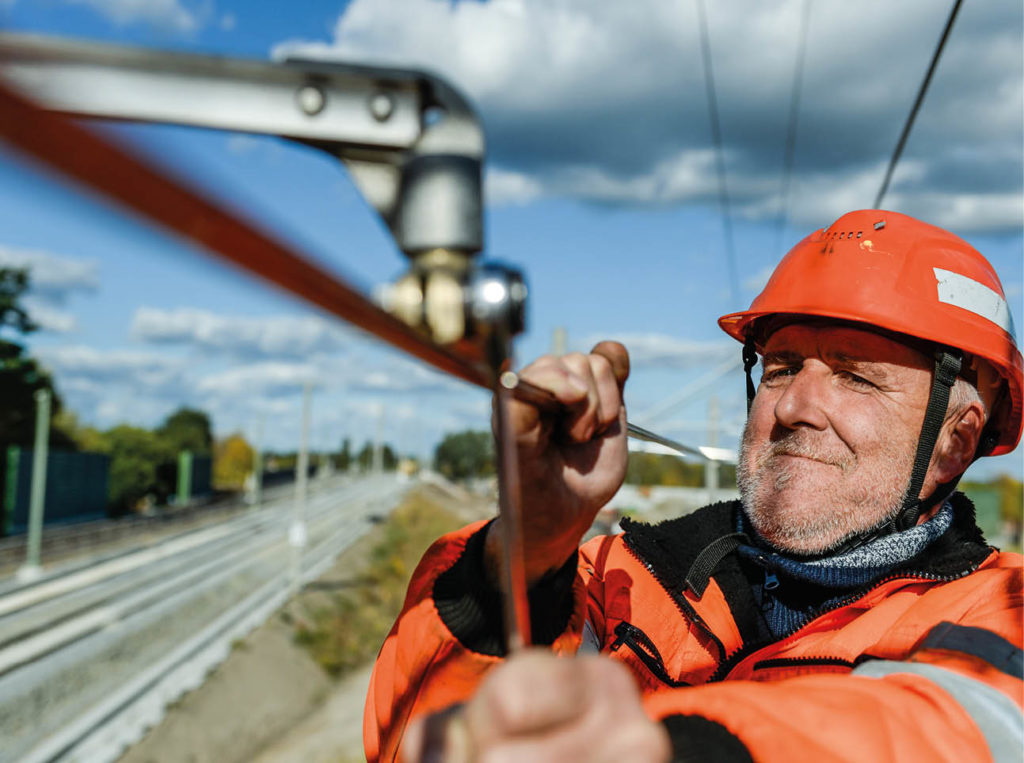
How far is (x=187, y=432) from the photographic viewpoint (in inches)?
2611

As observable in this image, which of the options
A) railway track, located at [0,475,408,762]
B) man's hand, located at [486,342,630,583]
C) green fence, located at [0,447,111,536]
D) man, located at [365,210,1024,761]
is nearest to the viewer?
man, located at [365,210,1024,761]

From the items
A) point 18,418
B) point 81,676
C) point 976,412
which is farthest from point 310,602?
point 976,412

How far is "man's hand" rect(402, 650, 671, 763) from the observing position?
2.37 ft

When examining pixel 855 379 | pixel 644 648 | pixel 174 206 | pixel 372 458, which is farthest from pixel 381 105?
pixel 372 458

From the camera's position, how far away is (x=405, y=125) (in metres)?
0.89

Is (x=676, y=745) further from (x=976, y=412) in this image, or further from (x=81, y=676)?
(x=81, y=676)

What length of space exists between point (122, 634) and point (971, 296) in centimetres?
2696

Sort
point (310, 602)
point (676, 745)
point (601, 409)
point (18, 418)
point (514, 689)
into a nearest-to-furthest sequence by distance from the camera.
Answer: point (514, 689) < point (676, 745) < point (601, 409) < point (310, 602) < point (18, 418)

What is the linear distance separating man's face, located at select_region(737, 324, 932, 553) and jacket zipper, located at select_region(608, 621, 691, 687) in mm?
490

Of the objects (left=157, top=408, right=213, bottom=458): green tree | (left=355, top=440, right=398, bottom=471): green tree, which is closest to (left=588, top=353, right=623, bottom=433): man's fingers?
(left=157, top=408, right=213, bottom=458): green tree

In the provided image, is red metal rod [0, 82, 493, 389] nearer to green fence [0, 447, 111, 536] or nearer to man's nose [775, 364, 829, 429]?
man's nose [775, 364, 829, 429]

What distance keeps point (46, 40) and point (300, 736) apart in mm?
21716

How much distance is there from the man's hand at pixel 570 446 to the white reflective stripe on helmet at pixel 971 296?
161cm

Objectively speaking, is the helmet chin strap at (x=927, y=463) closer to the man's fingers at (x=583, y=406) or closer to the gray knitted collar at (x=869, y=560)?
the gray knitted collar at (x=869, y=560)
